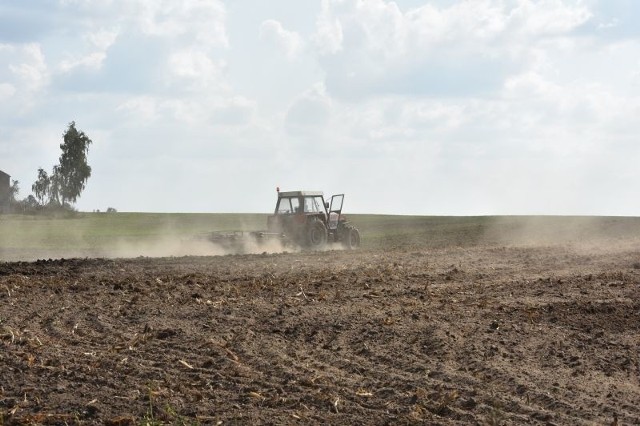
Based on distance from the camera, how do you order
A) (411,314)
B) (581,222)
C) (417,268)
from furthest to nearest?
(581,222) → (417,268) → (411,314)

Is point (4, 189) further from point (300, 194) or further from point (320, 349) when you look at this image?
point (320, 349)

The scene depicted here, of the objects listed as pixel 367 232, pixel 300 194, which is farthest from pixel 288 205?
pixel 367 232

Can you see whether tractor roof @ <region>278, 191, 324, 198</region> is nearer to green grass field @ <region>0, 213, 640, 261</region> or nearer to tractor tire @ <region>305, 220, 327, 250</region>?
tractor tire @ <region>305, 220, 327, 250</region>

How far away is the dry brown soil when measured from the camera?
28.4ft

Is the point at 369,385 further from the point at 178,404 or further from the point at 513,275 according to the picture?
the point at 513,275

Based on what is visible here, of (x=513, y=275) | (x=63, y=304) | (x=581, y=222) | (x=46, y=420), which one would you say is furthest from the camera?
(x=581, y=222)

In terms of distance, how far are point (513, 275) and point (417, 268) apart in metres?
2.35

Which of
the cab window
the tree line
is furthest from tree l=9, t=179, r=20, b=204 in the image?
the cab window

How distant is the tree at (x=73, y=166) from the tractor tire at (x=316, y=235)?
195 feet

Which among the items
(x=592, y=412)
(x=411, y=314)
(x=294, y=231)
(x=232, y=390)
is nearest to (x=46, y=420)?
(x=232, y=390)

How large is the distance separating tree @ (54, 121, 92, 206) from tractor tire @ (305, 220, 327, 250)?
5947 centimetres

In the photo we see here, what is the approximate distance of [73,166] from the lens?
87250 millimetres

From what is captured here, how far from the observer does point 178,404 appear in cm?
875

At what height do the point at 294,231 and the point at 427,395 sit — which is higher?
the point at 294,231
